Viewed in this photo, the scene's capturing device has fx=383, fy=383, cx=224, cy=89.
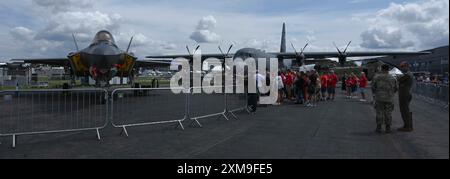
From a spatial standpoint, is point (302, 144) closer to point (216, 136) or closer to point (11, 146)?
point (216, 136)

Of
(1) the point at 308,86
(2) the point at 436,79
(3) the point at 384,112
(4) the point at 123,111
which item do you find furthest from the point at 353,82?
(2) the point at 436,79

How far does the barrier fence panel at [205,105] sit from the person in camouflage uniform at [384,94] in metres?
4.51

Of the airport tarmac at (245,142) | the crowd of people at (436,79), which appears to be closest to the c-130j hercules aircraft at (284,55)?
the crowd of people at (436,79)

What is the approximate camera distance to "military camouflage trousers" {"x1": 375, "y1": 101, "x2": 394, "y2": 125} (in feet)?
29.9

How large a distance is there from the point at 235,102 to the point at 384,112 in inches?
221

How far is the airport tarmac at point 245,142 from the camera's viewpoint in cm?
659

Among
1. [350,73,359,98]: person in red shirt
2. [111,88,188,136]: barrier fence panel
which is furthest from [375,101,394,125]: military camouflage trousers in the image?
[350,73,359,98]: person in red shirt

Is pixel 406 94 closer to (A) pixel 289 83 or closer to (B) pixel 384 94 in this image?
(B) pixel 384 94

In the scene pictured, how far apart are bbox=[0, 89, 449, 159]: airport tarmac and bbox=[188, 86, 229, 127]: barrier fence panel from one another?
96 centimetres

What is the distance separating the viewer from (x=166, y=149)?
7.06m

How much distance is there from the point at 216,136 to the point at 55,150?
334cm

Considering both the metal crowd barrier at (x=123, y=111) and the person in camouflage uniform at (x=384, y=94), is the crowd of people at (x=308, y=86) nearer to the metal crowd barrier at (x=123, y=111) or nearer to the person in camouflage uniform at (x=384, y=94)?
the metal crowd barrier at (x=123, y=111)

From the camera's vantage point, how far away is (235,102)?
13617 mm
